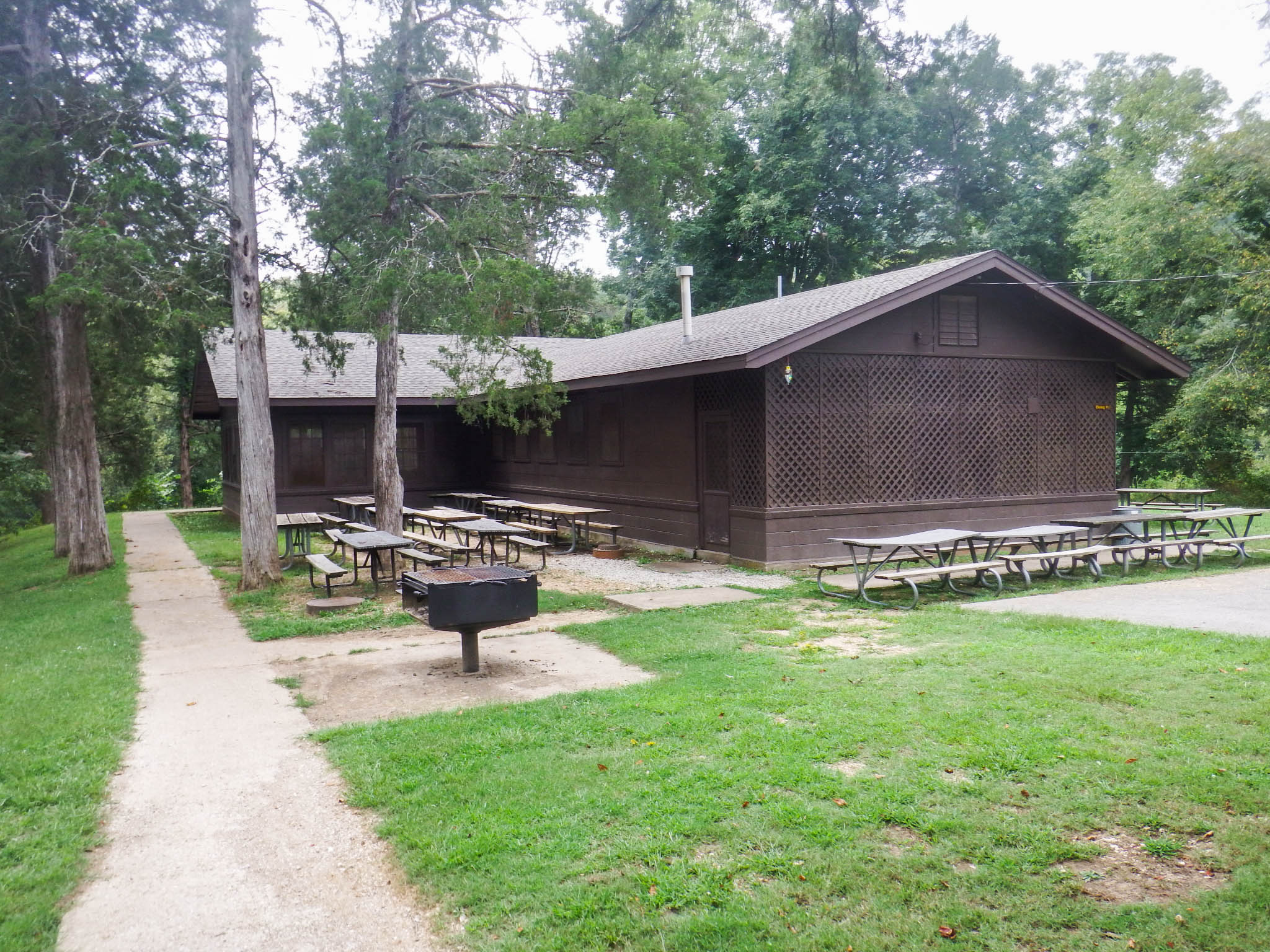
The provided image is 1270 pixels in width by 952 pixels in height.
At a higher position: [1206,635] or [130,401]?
[130,401]

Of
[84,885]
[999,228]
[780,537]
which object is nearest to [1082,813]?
[84,885]

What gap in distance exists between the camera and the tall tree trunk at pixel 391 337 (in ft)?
42.7

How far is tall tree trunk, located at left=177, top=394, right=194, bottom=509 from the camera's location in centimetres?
3247

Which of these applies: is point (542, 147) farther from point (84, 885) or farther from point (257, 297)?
point (84, 885)

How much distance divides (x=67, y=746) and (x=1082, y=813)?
17.3 ft

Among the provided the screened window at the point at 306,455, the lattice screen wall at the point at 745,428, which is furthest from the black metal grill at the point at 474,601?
the screened window at the point at 306,455

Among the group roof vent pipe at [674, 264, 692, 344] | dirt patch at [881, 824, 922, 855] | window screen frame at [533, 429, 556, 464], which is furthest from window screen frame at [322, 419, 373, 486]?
dirt patch at [881, 824, 922, 855]

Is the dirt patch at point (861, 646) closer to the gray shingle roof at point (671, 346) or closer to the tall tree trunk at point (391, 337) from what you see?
the gray shingle roof at point (671, 346)

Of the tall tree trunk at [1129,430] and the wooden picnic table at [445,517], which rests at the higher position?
the tall tree trunk at [1129,430]

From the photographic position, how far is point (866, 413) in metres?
13.4

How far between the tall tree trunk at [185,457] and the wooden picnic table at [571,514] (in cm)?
2021

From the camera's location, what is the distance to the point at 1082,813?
4.00 meters

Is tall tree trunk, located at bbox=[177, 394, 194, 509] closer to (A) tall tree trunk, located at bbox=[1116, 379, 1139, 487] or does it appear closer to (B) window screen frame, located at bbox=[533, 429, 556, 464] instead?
(B) window screen frame, located at bbox=[533, 429, 556, 464]

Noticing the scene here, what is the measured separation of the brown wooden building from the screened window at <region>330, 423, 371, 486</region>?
20.9ft
